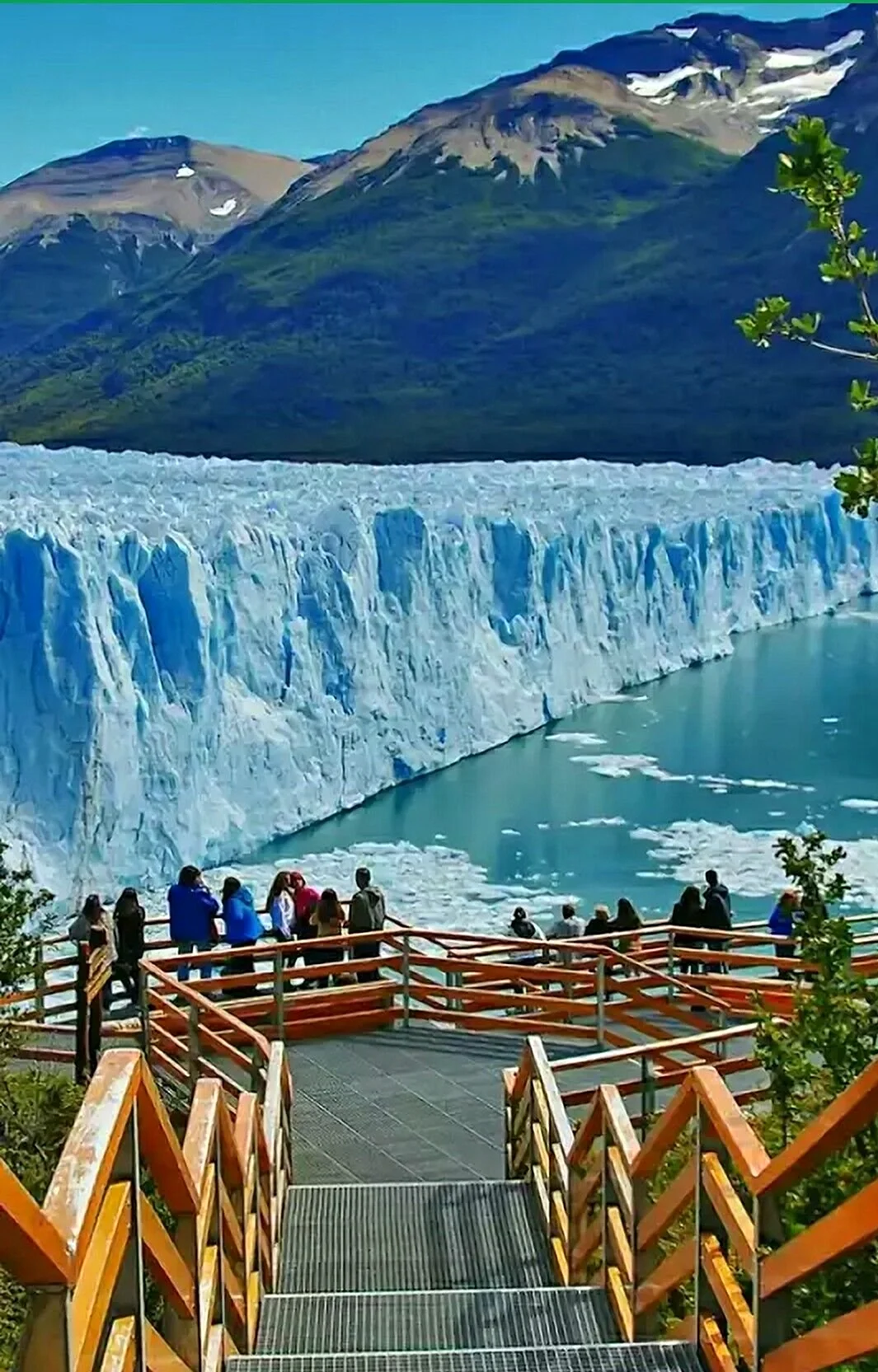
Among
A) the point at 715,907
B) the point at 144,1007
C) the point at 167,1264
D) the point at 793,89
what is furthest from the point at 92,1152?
the point at 793,89

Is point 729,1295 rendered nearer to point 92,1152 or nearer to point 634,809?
point 92,1152

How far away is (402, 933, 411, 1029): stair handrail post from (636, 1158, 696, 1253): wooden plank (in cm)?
442

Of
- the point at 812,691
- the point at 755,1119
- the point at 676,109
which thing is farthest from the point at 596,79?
the point at 755,1119

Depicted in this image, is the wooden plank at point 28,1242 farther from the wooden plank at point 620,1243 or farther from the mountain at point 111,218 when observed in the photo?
the mountain at point 111,218

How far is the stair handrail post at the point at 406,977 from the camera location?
7.31 metres

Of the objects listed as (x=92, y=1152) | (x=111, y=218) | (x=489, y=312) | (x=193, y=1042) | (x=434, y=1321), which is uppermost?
(x=111, y=218)

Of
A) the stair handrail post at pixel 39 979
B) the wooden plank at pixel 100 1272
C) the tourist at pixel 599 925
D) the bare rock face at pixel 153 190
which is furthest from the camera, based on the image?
the bare rock face at pixel 153 190

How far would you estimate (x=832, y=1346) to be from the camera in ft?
5.63

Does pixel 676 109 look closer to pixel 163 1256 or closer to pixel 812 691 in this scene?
pixel 812 691

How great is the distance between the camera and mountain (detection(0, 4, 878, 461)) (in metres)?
69.9

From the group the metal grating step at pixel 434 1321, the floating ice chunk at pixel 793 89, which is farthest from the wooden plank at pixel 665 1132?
the floating ice chunk at pixel 793 89

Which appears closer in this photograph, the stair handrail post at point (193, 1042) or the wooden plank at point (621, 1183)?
the wooden plank at point (621, 1183)

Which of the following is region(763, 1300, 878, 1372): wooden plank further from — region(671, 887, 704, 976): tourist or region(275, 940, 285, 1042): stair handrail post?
region(671, 887, 704, 976): tourist

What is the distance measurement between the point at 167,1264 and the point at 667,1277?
3.34 ft
